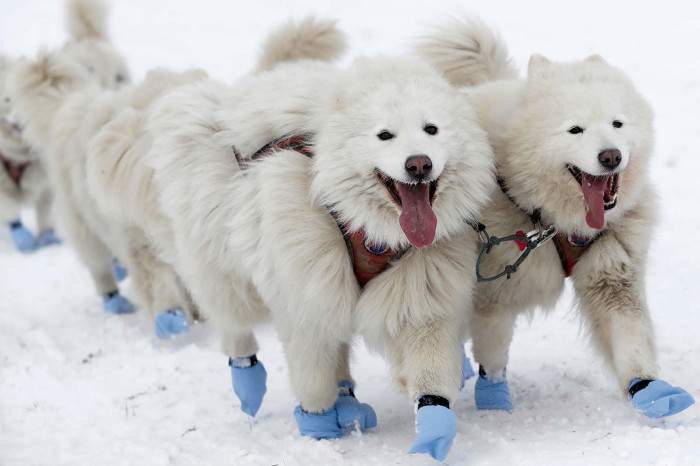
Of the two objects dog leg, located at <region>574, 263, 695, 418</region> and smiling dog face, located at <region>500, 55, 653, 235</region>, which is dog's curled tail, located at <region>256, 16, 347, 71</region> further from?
dog leg, located at <region>574, 263, 695, 418</region>

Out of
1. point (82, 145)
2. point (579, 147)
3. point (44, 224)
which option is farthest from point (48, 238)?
point (579, 147)

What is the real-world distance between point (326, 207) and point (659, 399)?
1472 millimetres

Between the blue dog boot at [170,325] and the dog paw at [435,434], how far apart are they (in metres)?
2.58

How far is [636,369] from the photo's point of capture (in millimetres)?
3252

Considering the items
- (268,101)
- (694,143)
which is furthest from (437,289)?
(694,143)

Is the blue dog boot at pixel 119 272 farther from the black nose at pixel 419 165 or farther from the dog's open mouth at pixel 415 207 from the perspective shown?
the black nose at pixel 419 165

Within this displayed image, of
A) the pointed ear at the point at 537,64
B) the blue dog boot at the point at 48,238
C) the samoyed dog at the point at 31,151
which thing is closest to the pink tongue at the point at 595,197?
the pointed ear at the point at 537,64

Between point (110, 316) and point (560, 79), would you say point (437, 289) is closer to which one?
point (560, 79)

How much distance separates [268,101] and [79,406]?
2007 mm

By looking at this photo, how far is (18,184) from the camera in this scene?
8.14 m

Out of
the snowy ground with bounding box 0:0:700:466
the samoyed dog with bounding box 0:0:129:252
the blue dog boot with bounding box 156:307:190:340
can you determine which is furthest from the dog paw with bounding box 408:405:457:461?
the samoyed dog with bounding box 0:0:129:252

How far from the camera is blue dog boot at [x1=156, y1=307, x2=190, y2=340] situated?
5.17m

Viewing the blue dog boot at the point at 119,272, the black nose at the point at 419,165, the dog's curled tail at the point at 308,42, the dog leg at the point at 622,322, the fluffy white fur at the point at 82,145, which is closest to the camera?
the black nose at the point at 419,165

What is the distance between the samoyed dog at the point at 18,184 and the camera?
7949mm
